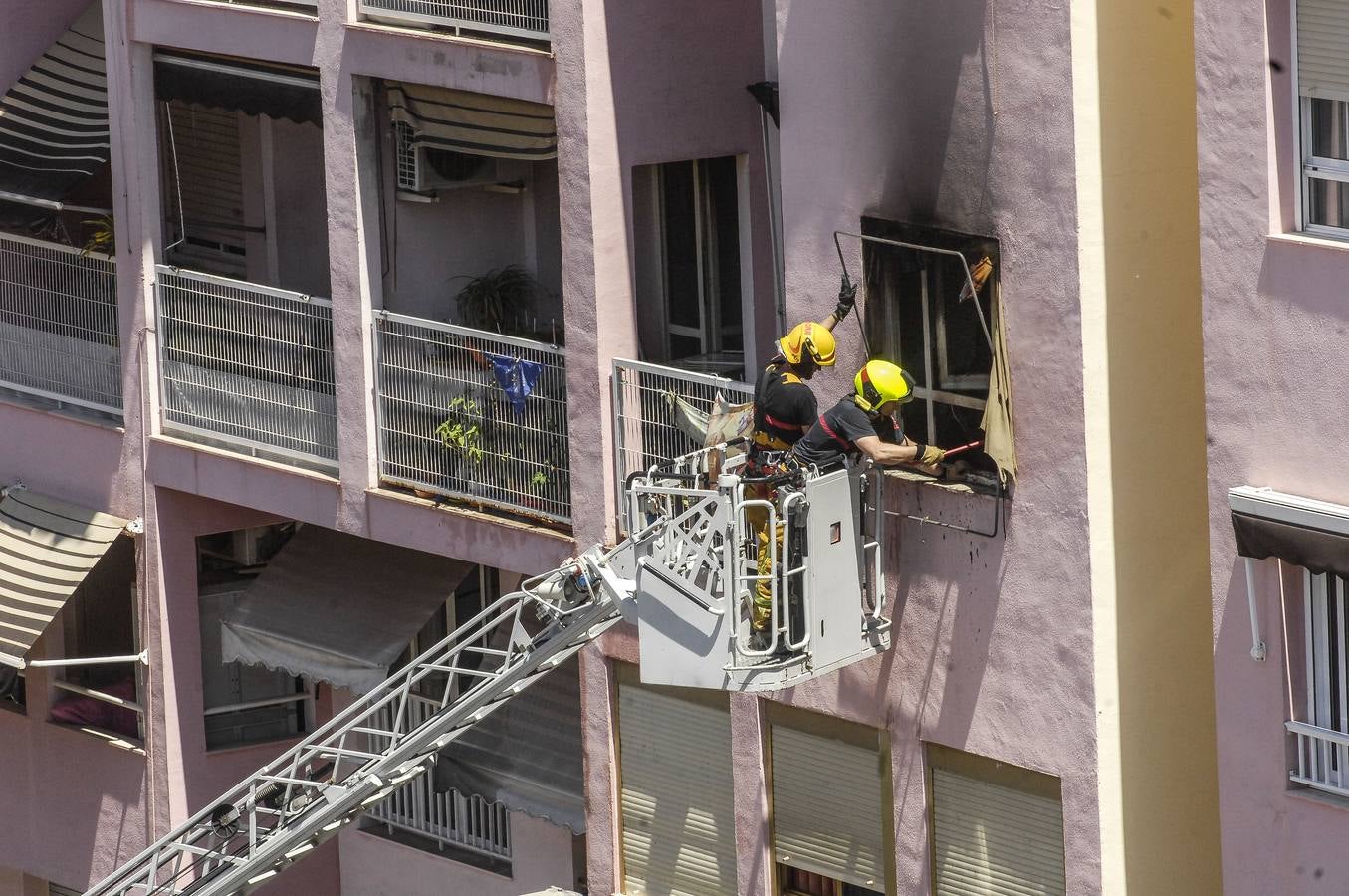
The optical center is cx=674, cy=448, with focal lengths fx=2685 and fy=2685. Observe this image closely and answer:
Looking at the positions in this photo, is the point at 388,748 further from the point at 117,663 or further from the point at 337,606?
the point at 117,663

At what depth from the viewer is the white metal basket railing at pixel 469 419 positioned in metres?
21.3

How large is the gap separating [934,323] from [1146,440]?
1653 mm

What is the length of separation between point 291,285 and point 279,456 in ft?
7.62

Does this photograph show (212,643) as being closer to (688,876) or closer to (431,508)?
(431,508)

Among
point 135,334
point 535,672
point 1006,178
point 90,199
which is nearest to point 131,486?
point 135,334

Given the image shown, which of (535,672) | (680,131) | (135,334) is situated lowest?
(535,672)

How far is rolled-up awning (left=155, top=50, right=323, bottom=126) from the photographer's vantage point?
2289cm

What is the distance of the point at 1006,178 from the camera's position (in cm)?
1723

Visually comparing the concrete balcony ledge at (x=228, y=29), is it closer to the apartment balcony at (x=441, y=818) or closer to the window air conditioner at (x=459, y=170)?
the window air conditioner at (x=459, y=170)

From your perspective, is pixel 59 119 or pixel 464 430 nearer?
pixel 464 430

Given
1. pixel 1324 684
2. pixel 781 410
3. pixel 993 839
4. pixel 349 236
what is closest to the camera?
pixel 1324 684

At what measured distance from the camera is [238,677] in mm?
25438

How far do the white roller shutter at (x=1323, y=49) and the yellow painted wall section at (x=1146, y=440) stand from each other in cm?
137

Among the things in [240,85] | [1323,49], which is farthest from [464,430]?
[1323,49]
